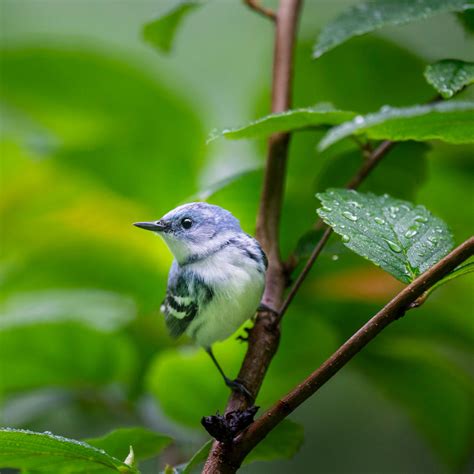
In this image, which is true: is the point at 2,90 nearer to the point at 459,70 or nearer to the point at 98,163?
the point at 98,163

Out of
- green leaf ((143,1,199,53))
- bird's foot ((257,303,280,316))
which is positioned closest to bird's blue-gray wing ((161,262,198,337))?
bird's foot ((257,303,280,316))

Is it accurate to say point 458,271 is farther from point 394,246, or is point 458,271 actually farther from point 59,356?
point 59,356

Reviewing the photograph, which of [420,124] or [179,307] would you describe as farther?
[179,307]

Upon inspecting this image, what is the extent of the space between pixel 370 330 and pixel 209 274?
0.41 metres

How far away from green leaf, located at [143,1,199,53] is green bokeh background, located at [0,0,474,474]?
0.16 metres

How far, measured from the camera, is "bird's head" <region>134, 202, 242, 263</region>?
2.93ft

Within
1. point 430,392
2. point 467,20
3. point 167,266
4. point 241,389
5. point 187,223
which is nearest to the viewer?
point 241,389

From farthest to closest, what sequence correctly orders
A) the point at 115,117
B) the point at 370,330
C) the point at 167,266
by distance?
the point at 115,117, the point at 167,266, the point at 370,330

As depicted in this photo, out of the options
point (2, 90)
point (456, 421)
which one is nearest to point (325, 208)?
point (456, 421)

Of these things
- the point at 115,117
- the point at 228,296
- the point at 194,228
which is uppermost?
the point at 115,117

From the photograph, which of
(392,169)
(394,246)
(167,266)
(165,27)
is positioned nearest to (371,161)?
(392,169)

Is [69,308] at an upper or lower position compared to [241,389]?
upper

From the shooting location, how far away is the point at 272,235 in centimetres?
77

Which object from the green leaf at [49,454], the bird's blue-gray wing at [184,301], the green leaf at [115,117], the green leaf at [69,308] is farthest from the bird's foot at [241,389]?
the green leaf at [115,117]
